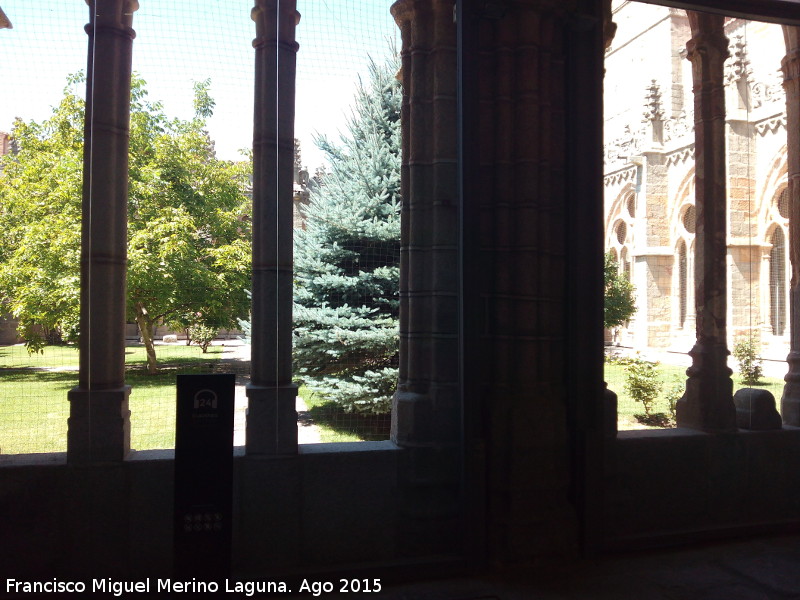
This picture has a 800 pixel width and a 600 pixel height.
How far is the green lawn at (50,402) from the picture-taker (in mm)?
2777

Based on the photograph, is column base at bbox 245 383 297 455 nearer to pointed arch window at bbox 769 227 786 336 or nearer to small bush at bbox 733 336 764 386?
small bush at bbox 733 336 764 386

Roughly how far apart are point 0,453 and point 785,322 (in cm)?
476

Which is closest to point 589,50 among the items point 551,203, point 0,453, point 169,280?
point 551,203

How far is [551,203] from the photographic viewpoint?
120 inches

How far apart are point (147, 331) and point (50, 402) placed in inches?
24.0

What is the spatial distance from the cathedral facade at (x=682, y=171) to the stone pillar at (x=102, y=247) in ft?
9.33

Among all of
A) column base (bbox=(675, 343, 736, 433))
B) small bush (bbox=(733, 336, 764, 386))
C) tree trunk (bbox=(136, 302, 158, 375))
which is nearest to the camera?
tree trunk (bbox=(136, 302, 158, 375))

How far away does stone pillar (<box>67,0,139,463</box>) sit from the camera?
2.66 meters

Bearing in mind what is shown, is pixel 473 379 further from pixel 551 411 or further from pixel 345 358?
pixel 345 358

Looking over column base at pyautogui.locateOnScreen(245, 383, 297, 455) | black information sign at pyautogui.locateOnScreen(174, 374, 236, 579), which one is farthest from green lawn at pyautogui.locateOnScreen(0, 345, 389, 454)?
black information sign at pyautogui.locateOnScreen(174, 374, 236, 579)

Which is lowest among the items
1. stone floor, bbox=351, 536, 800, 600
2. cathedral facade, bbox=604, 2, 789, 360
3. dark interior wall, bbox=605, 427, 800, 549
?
stone floor, bbox=351, 536, 800, 600

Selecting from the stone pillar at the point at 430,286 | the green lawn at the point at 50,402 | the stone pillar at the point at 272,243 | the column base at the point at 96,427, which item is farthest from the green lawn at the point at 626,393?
the column base at the point at 96,427

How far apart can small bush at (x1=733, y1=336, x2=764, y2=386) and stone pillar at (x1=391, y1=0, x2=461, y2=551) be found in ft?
7.04

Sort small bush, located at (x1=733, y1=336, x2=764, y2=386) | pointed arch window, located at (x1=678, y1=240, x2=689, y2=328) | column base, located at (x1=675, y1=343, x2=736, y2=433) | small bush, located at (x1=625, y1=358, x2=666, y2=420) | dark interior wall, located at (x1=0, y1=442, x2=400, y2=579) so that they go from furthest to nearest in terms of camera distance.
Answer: pointed arch window, located at (x1=678, y1=240, x2=689, y2=328), small bush, located at (x1=733, y1=336, x2=764, y2=386), small bush, located at (x1=625, y1=358, x2=666, y2=420), column base, located at (x1=675, y1=343, x2=736, y2=433), dark interior wall, located at (x1=0, y1=442, x2=400, y2=579)
